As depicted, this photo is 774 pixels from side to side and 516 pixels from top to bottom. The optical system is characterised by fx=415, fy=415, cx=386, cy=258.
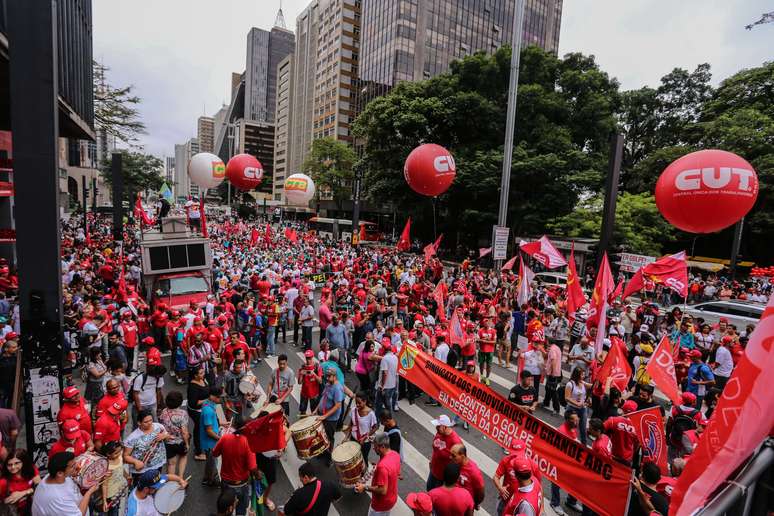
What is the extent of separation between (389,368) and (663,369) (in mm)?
4961

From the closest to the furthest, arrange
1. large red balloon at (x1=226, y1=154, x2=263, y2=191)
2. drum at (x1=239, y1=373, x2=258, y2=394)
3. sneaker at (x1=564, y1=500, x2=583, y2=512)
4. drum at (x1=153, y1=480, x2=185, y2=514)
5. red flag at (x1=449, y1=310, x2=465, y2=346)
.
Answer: drum at (x1=153, y1=480, x2=185, y2=514) → sneaker at (x1=564, y1=500, x2=583, y2=512) → drum at (x1=239, y1=373, x2=258, y2=394) → red flag at (x1=449, y1=310, x2=465, y2=346) → large red balloon at (x1=226, y1=154, x2=263, y2=191)

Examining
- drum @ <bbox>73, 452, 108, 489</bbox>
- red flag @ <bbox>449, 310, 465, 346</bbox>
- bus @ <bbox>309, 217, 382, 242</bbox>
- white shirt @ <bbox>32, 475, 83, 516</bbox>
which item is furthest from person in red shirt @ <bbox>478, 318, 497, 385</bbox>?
bus @ <bbox>309, 217, 382, 242</bbox>

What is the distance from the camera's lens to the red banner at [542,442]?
4.61 meters

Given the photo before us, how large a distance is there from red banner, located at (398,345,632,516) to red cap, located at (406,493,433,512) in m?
1.84

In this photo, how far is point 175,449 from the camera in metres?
5.69

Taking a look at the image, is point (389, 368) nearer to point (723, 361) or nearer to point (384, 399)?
point (384, 399)

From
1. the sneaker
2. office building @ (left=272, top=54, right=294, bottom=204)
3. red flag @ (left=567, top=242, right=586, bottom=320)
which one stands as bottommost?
the sneaker

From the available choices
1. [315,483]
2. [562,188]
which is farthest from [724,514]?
[562,188]

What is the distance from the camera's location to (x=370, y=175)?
38.1 metres

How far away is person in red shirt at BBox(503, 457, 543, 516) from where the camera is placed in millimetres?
4328

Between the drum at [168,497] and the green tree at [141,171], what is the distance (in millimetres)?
75478

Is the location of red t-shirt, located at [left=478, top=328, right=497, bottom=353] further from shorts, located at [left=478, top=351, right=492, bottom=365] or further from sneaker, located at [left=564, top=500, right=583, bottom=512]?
sneaker, located at [left=564, top=500, right=583, bottom=512]

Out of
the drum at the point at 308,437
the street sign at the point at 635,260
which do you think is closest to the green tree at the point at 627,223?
the street sign at the point at 635,260

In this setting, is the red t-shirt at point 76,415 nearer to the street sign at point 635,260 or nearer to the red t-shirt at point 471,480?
the red t-shirt at point 471,480
